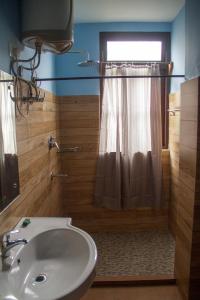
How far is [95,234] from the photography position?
3.21 m

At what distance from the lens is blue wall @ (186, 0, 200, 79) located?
1842mm

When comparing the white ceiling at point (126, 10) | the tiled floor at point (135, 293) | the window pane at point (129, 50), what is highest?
the white ceiling at point (126, 10)

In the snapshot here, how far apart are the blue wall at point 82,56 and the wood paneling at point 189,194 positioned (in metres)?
1.41

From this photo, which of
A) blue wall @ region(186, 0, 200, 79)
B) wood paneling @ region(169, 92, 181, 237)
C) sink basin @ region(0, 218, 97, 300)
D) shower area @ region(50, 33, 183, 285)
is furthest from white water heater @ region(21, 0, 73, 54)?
wood paneling @ region(169, 92, 181, 237)

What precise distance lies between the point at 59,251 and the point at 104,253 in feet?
4.79

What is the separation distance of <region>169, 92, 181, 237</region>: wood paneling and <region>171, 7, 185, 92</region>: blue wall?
0.15 metres

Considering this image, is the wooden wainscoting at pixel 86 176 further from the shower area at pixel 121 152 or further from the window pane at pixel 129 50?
the window pane at pixel 129 50

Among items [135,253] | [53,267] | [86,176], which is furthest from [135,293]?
[86,176]

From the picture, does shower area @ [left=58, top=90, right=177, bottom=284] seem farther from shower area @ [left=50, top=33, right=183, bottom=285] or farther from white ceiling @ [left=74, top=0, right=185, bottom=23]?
white ceiling @ [left=74, top=0, right=185, bottom=23]

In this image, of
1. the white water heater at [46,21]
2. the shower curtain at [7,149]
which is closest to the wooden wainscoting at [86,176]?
the white water heater at [46,21]

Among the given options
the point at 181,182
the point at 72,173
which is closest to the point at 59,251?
the point at 181,182

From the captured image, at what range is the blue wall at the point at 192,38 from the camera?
184 centimetres

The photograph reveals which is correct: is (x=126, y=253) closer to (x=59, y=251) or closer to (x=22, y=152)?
(x=59, y=251)

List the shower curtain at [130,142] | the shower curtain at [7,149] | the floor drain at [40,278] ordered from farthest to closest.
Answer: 1. the shower curtain at [130,142]
2. the shower curtain at [7,149]
3. the floor drain at [40,278]
